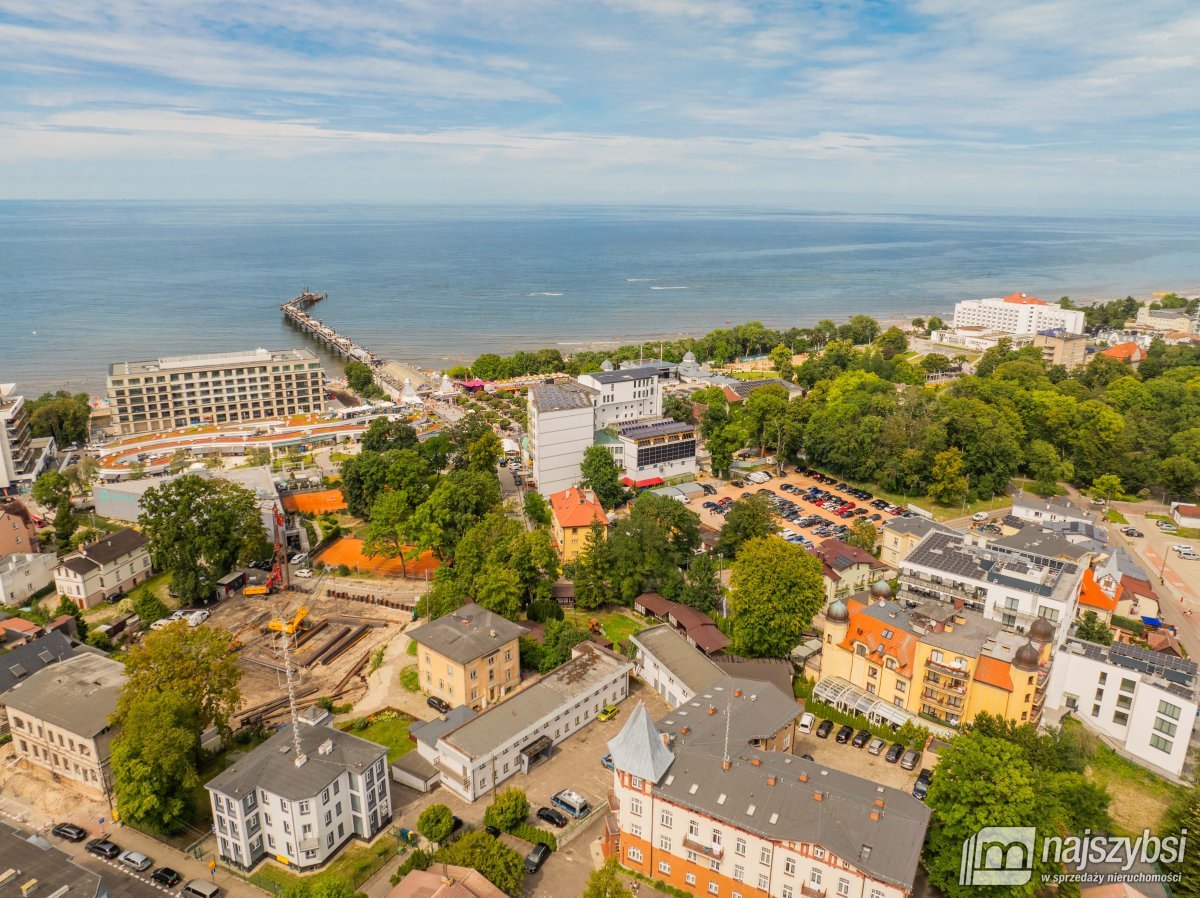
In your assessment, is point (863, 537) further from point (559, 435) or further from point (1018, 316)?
point (1018, 316)

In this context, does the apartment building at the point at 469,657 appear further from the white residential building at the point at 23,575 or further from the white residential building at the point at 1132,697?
the white residential building at the point at 23,575

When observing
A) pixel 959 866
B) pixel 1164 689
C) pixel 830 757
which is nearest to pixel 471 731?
pixel 830 757

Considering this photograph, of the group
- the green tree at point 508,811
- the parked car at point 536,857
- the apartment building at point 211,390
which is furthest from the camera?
the apartment building at point 211,390

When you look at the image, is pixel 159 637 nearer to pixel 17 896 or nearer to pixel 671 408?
pixel 17 896

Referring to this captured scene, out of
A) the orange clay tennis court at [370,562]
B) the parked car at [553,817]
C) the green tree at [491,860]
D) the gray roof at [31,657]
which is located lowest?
the parked car at [553,817]

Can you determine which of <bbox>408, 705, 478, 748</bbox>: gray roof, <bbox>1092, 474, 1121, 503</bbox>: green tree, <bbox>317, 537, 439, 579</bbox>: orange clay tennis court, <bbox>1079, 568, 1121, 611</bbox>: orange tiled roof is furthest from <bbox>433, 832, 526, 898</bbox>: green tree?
<bbox>1092, 474, 1121, 503</bbox>: green tree

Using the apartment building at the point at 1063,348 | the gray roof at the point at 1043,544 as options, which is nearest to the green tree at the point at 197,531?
the gray roof at the point at 1043,544
